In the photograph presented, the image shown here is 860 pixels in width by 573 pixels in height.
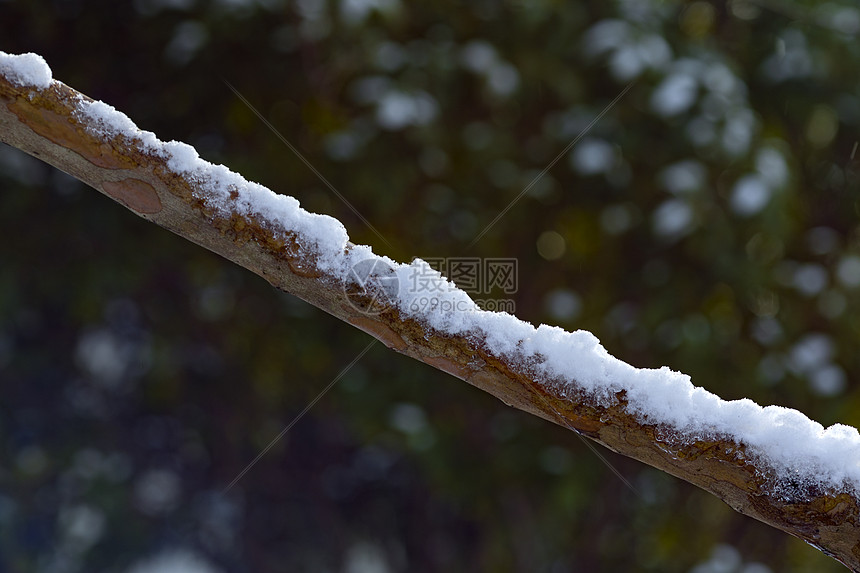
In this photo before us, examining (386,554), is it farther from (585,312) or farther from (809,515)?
(809,515)

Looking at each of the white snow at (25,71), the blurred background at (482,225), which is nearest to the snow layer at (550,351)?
the white snow at (25,71)

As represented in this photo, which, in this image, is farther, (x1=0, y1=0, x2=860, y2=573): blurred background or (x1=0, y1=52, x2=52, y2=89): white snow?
(x1=0, y1=0, x2=860, y2=573): blurred background

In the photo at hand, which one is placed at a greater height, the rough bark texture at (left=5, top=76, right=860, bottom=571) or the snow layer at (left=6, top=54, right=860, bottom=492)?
the snow layer at (left=6, top=54, right=860, bottom=492)

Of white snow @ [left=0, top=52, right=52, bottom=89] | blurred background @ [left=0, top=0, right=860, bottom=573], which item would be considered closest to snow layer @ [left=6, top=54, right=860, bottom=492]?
white snow @ [left=0, top=52, right=52, bottom=89]

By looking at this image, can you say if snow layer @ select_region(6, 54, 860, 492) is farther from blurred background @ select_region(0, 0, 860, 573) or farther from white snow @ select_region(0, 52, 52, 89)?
blurred background @ select_region(0, 0, 860, 573)

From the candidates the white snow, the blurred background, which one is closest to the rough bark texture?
the white snow

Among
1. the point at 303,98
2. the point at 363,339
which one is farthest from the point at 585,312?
the point at 303,98

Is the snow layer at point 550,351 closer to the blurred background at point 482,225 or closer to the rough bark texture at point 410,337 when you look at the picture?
the rough bark texture at point 410,337
